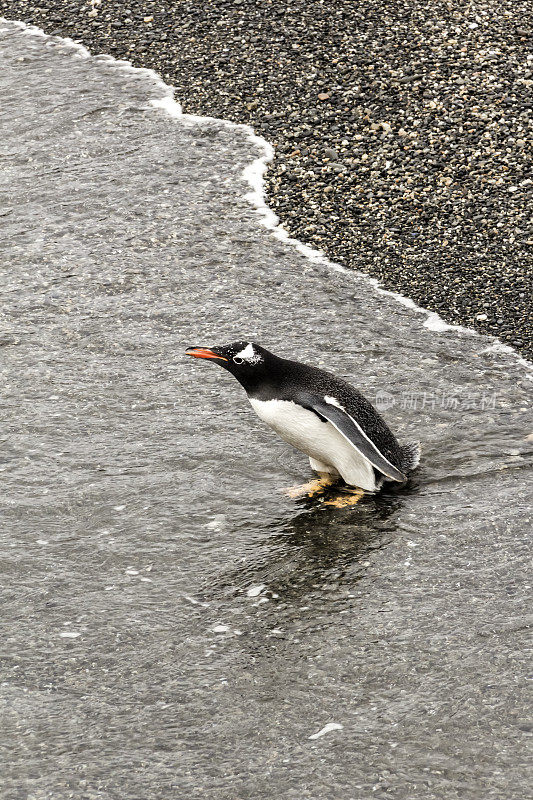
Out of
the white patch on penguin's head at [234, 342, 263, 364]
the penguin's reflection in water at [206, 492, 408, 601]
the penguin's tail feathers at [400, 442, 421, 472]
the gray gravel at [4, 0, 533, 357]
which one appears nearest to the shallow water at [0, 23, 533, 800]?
the penguin's reflection in water at [206, 492, 408, 601]

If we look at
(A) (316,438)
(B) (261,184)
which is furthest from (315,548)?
(B) (261,184)

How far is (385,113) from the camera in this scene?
357 inches

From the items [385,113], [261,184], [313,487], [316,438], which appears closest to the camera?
[316,438]

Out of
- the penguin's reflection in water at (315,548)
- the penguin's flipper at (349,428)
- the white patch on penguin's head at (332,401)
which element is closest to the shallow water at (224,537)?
the penguin's reflection in water at (315,548)

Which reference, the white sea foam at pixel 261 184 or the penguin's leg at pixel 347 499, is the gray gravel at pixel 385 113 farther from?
the penguin's leg at pixel 347 499

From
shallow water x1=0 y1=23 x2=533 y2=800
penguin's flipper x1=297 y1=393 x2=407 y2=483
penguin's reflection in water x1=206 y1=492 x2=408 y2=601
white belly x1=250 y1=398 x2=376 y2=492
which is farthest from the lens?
white belly x1=250 y1=398 x2=376 y2=492

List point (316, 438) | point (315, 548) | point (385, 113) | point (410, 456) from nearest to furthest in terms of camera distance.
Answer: point (315, 548) < point (316, 438) < point (410, 456) < point (385, 113)

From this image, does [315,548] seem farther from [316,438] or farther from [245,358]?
[245,358]

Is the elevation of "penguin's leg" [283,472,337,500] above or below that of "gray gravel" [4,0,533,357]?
below

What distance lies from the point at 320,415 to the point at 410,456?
0.59 m

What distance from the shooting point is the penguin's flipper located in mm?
5398

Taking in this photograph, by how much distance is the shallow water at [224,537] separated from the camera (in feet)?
13.7

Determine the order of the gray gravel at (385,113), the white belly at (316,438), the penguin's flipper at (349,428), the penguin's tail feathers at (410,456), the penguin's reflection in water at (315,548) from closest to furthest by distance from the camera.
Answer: the penguin's reflection in water at (315,548), the penguin's flipper at (349,428), the white belly at (316,438), the penguin's tail feathers at (410,456), the gray gravel at (385,113)

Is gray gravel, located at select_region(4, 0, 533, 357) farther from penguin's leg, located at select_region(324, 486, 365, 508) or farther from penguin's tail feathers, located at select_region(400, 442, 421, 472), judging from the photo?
penguin's leg, located at select_region(324, 486, 365, 508)
